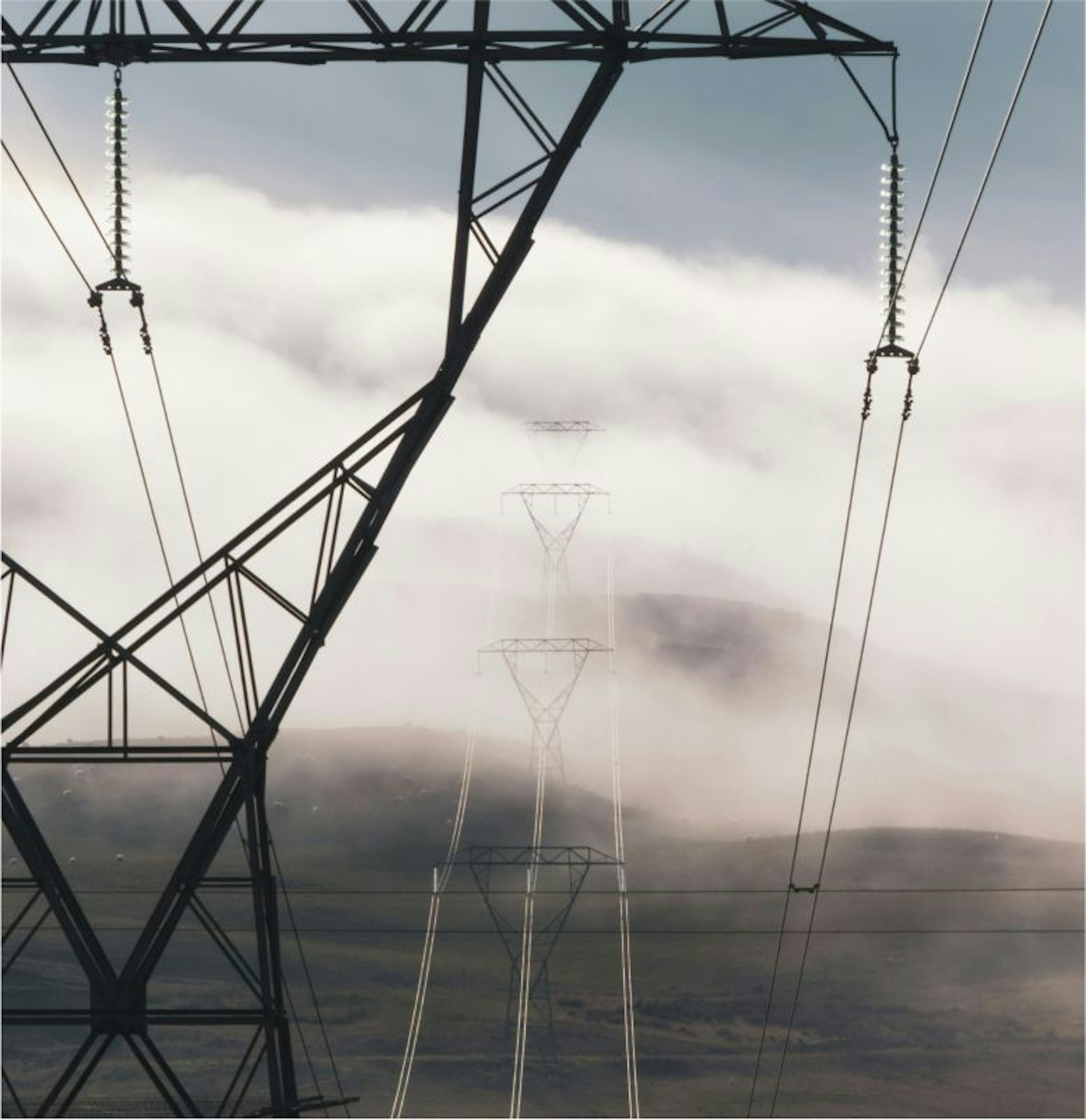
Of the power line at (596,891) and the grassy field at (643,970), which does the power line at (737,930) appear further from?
the power line at (596,891)

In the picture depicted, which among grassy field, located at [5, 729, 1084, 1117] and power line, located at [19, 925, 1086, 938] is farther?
power line, located at [19, 925, 1086, 938]

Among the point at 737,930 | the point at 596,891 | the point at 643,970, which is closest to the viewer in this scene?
the point at 643,970

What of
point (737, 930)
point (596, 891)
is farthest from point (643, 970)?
point (596, 891)

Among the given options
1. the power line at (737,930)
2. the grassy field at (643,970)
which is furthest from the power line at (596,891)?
the power line at (737,930)

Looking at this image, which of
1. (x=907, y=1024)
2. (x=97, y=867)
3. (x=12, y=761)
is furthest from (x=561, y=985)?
(x=12, y=761)

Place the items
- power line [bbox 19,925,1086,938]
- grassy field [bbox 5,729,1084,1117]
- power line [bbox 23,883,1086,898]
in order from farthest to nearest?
power line [bbox 19,925,1086,938]
power line [bbox 23,883,1086,898]
grassy field [bbox 5,729,1084,1117]

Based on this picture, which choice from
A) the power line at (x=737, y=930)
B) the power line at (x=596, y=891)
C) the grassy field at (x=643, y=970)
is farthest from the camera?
the power line at (x=737, y=930)

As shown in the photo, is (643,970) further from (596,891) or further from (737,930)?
(596,891)

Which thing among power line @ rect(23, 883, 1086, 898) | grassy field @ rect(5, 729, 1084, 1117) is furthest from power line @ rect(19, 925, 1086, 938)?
power line @ rect(23, 883, 1086, 898)

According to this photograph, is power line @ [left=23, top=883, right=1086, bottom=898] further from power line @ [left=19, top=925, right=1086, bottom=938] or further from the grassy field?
power line @ [left=19, top=925, right=1086, bottom=938]

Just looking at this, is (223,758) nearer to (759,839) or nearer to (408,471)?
(408,471)

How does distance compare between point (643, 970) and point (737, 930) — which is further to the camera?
point (737, 930)
